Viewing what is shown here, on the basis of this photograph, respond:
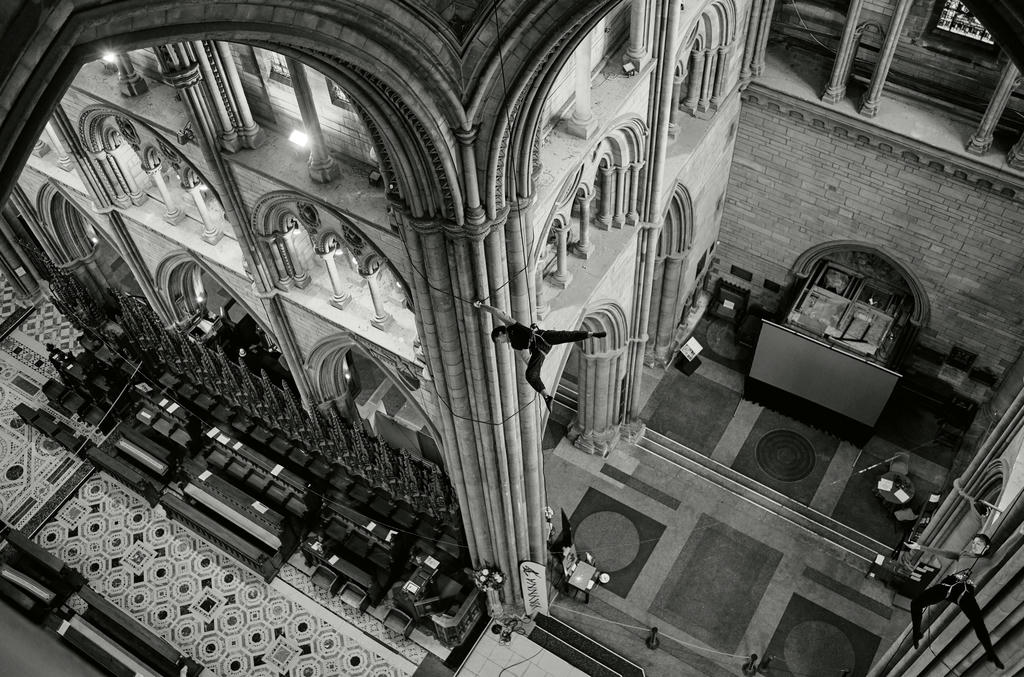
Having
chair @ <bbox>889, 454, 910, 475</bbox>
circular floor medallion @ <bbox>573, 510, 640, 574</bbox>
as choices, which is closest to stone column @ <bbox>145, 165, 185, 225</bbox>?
circular floor medallion @ <bbox>573, 510, 640, 574</bbox>

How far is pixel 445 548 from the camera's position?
64.5 feet

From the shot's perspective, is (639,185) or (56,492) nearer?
(639,185)

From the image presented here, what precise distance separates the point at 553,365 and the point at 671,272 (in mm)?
4763

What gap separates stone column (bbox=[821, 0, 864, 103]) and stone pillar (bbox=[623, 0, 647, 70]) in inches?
207

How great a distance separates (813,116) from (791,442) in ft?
23.8

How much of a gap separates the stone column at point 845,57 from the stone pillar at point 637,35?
5.25m

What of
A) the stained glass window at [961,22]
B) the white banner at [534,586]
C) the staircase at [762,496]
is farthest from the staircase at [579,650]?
the stained glass window at [961,22]

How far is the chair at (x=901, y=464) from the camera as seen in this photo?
20.9 meters

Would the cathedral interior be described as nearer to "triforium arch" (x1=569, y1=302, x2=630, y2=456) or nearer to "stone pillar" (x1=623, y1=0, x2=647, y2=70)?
"triforium arch" (x1=569, y1=302, x2=630, y2=456)

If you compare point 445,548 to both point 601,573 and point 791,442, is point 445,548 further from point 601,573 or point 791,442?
point 791,442

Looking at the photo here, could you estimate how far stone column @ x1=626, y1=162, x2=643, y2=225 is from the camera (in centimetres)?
1689

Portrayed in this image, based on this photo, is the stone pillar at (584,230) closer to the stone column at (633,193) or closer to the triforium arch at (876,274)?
the stone column at (633,193)

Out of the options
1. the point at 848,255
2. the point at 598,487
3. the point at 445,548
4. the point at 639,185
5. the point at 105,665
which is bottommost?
the point at 105,665

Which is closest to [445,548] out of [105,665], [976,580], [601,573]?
[601,573]
